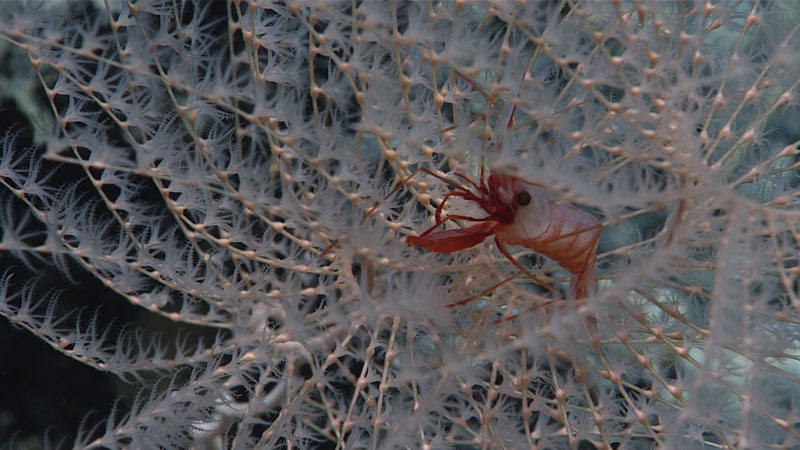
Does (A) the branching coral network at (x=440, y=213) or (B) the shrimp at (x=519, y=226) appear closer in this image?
(A) the branching coral network at (x=440, y=213)

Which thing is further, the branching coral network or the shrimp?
the shrimp

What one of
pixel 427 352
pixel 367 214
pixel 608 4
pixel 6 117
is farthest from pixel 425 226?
pixel 6 117

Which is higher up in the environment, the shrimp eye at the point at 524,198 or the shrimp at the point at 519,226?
the shrimp eye at the point at 524,198

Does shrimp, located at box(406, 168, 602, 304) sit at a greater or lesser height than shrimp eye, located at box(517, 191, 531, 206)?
lesser

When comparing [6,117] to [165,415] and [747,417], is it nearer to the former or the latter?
[165,415]

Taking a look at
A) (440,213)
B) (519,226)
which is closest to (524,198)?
(519,226)

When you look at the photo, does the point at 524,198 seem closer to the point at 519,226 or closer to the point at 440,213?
the point at 519,226
